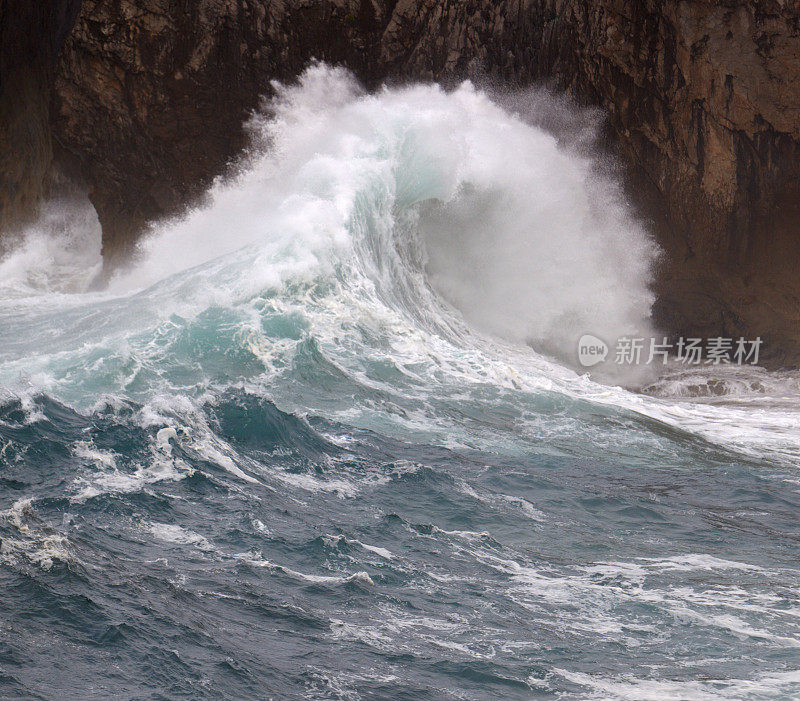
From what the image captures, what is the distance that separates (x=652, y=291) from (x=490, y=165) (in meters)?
3.62

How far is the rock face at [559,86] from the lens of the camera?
13.6 m

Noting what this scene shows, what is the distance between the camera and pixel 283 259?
10.4 metres

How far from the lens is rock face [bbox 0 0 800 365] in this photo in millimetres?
13641

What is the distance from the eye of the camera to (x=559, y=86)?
1481 cm

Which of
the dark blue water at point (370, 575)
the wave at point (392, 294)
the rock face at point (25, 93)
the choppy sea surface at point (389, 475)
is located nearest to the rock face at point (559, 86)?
the rock face at point (25, 93)

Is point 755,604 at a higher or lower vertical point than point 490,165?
lower

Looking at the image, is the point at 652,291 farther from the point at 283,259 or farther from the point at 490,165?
the point at 283,259

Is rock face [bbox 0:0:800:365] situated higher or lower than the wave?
higher

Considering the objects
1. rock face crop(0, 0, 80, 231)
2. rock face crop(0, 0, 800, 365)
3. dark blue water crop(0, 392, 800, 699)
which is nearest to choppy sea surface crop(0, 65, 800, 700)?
dark blue water crop(0, 392, 800, 699)

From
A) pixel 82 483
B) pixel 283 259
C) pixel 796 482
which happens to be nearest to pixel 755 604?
pixel 796 482

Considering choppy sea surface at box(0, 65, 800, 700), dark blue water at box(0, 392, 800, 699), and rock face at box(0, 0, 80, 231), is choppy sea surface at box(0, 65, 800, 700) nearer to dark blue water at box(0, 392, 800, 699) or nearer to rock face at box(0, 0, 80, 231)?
dark blue water at box(0, 392, 800, 699)

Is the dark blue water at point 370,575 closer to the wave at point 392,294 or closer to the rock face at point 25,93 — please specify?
the wave at point 392,294

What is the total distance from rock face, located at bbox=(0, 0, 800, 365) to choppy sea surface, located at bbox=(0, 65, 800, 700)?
1.03m

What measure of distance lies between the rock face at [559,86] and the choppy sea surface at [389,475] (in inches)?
40.6
